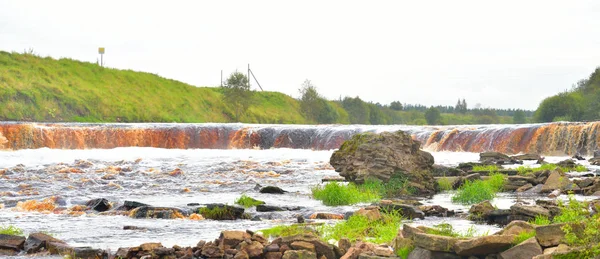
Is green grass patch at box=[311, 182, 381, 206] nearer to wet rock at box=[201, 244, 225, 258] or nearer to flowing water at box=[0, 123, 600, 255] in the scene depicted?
flowing water at box=[0, 123, 600, 255]

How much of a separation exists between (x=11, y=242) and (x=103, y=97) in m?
67.9

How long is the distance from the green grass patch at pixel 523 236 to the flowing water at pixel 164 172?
81.0 inches

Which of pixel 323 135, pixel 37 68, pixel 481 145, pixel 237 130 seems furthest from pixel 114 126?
pixel 37 68

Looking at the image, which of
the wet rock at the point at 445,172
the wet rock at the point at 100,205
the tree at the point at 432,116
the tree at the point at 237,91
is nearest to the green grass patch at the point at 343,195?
the wet rock at the point at 100,205

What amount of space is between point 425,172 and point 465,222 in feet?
19.7

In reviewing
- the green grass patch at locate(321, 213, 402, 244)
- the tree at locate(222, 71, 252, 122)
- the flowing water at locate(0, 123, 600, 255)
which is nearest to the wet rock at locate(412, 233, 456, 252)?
the green grass patch at locate(321, 213, 402, 244)

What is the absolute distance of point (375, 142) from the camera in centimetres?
1831

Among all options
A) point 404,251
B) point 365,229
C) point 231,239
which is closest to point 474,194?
point 365,229

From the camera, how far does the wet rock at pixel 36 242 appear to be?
10.0m

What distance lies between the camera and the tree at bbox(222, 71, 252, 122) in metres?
85.8

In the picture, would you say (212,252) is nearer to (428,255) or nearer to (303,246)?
(303,246)

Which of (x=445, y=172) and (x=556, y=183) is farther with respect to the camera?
(x=445, y=172)

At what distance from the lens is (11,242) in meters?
10.3

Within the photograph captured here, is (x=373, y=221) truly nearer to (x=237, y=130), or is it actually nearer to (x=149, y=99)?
(x=237, y=130)
